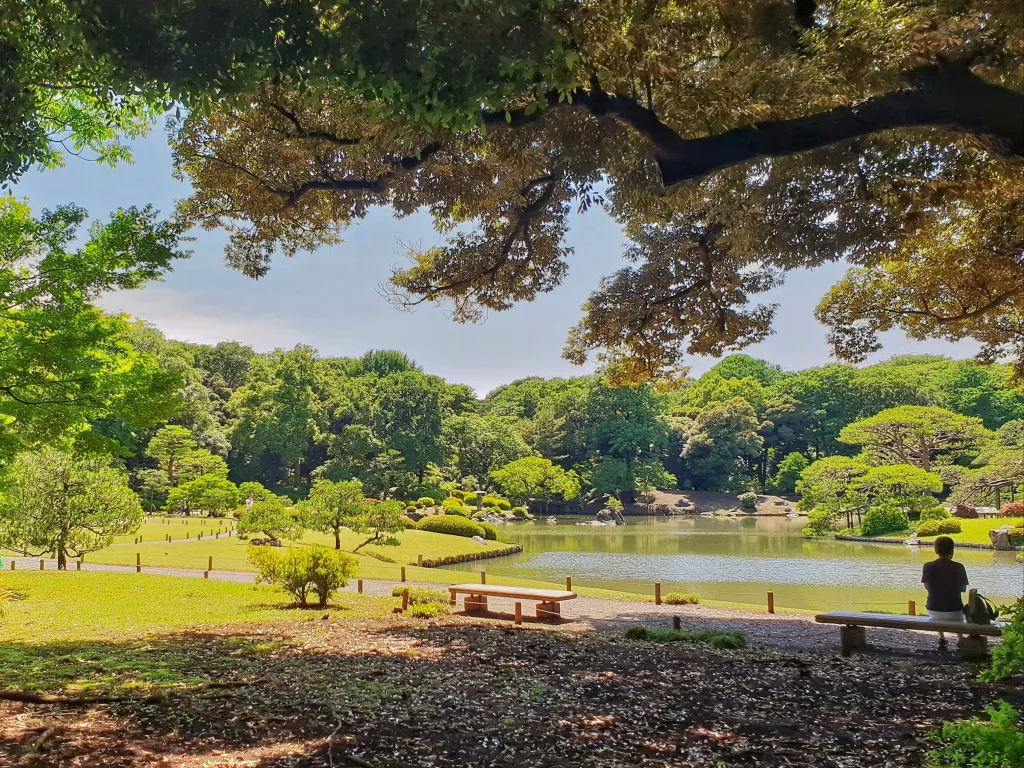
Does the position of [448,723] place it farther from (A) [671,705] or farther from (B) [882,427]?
(B) [882,427]

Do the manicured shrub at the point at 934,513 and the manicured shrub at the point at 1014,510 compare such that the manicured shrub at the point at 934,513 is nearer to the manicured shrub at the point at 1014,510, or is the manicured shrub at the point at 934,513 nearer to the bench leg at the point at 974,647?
the manicured shrub at the point at 1014,510

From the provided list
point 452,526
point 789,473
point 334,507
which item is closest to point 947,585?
point 334,507

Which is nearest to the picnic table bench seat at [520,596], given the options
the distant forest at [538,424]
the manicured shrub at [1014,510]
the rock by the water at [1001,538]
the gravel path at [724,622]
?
the gravel path at [724,622]

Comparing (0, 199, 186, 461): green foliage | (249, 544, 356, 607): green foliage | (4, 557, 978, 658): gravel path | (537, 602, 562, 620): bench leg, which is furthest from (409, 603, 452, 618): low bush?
(0, 199, 186, 461): green foliage

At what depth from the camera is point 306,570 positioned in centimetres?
1038

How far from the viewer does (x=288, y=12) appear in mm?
3475

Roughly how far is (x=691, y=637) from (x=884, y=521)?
2588 centimetres

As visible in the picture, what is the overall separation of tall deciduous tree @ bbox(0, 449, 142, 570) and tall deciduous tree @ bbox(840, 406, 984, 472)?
31.9 m

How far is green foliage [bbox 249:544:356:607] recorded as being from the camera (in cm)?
1039

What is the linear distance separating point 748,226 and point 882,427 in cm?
3069

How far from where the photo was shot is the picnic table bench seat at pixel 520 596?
9.84 m

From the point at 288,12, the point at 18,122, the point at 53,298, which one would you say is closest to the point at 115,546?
the point at 53,298

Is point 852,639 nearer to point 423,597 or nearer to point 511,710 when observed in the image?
point 511,710

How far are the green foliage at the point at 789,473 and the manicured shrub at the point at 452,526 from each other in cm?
2984
